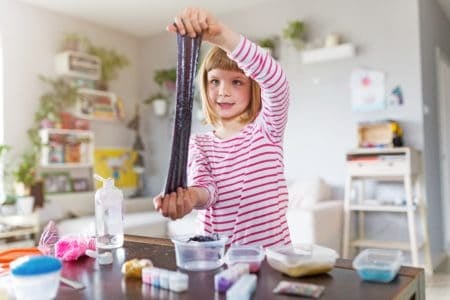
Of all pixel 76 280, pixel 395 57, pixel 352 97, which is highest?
pixel 395 57

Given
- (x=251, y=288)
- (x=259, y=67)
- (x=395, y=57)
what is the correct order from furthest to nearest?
(x=395, y=57) < (x=259, y=67) < (x=251, y=288)

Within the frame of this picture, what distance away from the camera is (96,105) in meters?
4.50

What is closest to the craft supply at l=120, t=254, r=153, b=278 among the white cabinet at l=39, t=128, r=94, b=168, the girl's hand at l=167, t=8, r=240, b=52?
the girl's hand at l=167, t=8, r=240, b=52

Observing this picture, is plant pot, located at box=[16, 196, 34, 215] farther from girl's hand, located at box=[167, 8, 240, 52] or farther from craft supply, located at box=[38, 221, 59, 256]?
girl's hand, located at box=[167, 8, 240, 52]

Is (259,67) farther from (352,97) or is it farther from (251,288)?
(352,97)

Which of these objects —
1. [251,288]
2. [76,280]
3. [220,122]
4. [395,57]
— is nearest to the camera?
[251,288]

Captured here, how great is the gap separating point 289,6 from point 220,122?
3308 mm

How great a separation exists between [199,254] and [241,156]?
34cm

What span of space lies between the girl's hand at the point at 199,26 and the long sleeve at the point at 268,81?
49mm

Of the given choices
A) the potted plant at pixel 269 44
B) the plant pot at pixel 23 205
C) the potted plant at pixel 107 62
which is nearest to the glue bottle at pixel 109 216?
the plant pot at pixel 23 205

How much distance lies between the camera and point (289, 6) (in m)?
4.10

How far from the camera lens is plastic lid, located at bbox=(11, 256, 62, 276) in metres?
0.60

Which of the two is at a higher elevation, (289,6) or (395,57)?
(289,6)

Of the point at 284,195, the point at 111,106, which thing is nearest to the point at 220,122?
the point at 284,195
